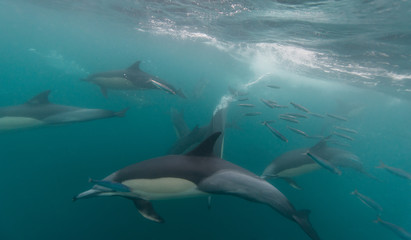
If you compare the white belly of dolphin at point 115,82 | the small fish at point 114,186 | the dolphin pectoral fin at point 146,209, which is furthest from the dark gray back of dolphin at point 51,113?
the small fish at point 114,186

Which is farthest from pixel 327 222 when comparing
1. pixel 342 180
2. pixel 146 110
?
pixel 146 110

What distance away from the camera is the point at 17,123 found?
24.7 ft

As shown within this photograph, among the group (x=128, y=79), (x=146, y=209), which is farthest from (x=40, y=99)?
(x=146, y=209)

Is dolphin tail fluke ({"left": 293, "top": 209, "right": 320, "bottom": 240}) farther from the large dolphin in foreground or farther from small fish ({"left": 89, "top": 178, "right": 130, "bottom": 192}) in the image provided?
small fish ({"left": 89, "top": 178, "right": 130, "bottom": 192})

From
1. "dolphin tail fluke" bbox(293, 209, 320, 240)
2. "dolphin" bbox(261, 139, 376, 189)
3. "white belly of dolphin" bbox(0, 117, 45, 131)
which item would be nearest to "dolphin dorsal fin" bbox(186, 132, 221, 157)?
"dolphin tail fluke" bbox(293, 209, 320, 240)

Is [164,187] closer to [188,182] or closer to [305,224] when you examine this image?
[188,182]

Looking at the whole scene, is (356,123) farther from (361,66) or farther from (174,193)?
(174,193)

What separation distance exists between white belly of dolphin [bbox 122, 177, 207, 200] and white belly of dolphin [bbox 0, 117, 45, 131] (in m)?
6.06

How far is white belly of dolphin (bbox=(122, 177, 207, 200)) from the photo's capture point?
3.79m

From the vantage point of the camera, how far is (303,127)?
2628 centimetres

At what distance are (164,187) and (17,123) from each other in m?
7.06

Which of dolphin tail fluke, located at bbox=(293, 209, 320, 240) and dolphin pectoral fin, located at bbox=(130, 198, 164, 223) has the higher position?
dolphin tail fluke, located at bbox=(293, 209, 320, 240)

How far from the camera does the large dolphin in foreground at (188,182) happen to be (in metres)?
3.32

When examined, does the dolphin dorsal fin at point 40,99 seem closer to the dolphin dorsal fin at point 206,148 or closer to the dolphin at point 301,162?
the dolphin dorsal fin at point 206,148
